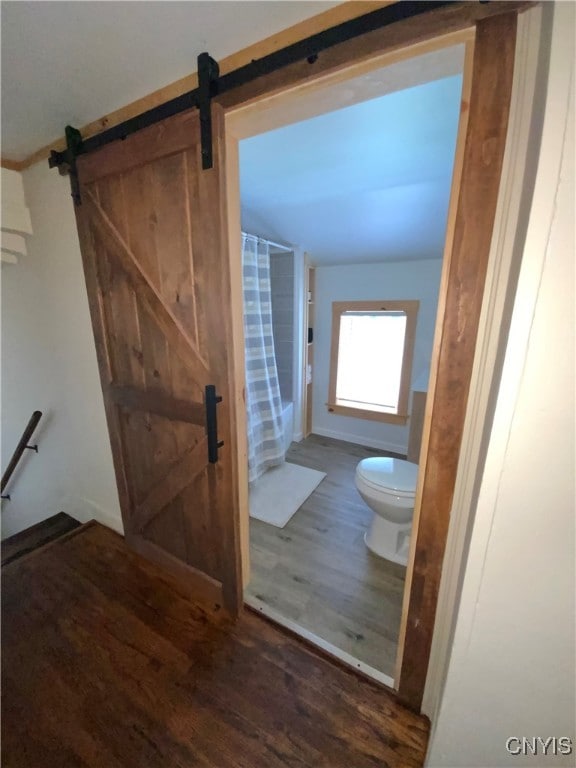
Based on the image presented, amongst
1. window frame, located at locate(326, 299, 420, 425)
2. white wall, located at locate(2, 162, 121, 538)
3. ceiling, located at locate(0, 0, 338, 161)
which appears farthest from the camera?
window frame, located at locate(326, 299, 420, 425)

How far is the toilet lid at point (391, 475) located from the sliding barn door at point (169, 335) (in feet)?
2.93

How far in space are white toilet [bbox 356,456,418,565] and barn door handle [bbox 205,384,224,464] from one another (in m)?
1.01

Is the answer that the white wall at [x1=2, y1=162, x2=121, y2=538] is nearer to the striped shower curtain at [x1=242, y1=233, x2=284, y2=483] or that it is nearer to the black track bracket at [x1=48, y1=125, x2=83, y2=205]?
the black track bracket at [x1=48, y1=125, x2=83, y2=205]

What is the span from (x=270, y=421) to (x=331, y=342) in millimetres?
1199

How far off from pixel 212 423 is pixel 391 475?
1.19 m

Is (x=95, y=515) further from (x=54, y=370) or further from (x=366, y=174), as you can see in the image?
(x=366, y=174)

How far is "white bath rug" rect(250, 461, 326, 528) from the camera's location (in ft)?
6.97

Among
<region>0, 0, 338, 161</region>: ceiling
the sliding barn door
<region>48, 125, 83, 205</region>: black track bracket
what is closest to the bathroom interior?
<region>0, 0, 338, 161</region>: ceiling

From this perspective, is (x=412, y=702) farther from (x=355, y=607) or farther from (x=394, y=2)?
(x=394, y=2)

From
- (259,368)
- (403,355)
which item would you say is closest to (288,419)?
(259,368)

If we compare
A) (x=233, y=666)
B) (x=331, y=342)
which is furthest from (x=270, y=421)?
(x=233, y=666)

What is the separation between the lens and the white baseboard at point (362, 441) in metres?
3.07


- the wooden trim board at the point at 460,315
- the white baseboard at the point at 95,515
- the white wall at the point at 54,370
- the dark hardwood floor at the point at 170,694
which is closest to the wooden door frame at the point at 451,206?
the wooden trim board at the point at 460,315

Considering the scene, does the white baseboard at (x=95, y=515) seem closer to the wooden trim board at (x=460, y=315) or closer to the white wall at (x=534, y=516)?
the wooden trim board at (x=460, y=315)
